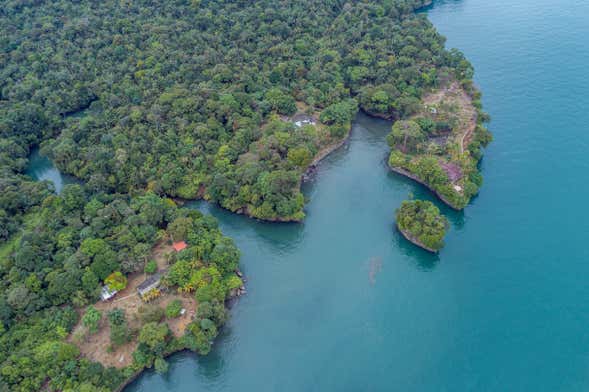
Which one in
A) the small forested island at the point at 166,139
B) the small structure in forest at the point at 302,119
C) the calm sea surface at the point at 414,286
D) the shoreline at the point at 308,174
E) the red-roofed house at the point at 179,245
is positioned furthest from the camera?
the small structure in forest at the point at 302,119

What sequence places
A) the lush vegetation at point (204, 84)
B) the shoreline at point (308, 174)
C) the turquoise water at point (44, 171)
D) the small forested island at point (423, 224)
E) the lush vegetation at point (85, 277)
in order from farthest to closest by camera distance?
the turquoise water at point (44, 171), the lush vegetation at point (204, 84), the shoreline at point (308, 174), the small forested island at point (423, 224), the lush vegetation at point (85, 277)

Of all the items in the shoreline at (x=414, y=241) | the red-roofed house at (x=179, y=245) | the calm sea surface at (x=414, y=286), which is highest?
the red-roofed house at (x=179, y=245)

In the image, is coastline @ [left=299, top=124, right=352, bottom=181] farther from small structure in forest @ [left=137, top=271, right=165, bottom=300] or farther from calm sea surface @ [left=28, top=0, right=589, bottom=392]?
small structure in forest @ [left=137, top=271, right=165, bottom=300]

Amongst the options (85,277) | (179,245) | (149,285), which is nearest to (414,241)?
(179,245)

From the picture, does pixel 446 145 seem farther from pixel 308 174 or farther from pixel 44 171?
pixel 44 171

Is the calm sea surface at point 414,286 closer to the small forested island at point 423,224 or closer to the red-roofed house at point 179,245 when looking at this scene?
the small forested island at point 423,224

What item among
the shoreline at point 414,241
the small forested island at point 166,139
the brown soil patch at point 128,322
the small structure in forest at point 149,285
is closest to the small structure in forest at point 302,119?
the small forested island at point 166,139
